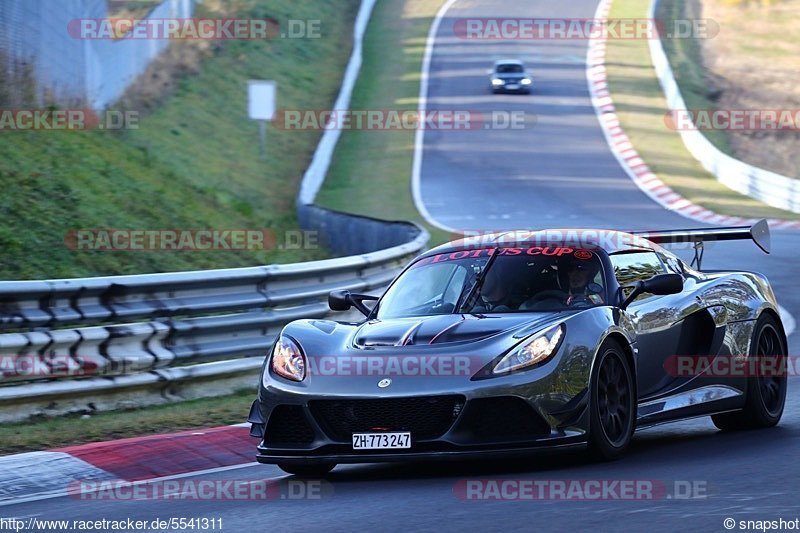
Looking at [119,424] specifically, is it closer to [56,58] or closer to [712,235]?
[712,235]

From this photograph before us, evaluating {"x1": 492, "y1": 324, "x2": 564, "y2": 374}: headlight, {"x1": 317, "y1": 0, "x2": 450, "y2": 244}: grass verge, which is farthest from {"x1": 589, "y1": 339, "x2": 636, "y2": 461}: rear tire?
{"x1": 317, "y1": 0, "x2": 450, "y2": 244}: grass verge

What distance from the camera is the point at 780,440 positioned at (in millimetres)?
8453

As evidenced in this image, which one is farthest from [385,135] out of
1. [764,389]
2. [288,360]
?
[288,360]

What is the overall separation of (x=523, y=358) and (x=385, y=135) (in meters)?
33.9

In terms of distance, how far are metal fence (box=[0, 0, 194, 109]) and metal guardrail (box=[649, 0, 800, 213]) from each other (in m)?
14.5

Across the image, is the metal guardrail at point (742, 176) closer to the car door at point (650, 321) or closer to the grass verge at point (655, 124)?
the grass verge at point (655, 124)

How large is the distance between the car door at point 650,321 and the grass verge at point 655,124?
2098 centimetres

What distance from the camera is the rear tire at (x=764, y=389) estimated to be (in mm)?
9055

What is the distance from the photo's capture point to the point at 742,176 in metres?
32.9

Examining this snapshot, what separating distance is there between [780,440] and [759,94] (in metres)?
40.9

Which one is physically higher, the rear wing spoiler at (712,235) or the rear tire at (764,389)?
the rear wing spoiler at (712,235)

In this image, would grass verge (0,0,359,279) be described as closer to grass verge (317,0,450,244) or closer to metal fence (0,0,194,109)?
metal fence (0,0,194,109)

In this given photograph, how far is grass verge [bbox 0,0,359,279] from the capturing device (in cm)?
1428

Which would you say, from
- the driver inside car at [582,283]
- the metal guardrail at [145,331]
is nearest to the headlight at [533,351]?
the driver inside car at [582,283]
